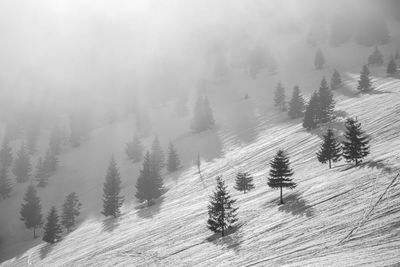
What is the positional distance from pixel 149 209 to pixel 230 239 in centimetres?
2893

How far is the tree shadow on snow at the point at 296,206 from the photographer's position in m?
36.2

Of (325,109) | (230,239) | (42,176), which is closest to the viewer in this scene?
(230,239)

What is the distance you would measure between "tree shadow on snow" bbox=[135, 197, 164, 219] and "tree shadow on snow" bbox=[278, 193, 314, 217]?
25.6 m

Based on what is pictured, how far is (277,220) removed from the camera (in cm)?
3703

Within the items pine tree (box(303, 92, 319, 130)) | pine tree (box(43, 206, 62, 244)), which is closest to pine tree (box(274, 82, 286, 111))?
pine tree (box(303, 92, 319, 130))

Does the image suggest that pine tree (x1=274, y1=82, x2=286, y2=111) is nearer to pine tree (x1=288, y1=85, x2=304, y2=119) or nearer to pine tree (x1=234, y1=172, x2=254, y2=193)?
pine tree (x1=288, y1=85, x2=304, y2=119)

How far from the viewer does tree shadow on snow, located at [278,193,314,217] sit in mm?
36209

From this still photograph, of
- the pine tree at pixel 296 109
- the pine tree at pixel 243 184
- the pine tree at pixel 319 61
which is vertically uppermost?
the pine tree at pixel 319 61

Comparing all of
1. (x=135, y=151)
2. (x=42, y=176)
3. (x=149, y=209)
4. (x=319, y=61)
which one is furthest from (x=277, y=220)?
(x=319, y=61)

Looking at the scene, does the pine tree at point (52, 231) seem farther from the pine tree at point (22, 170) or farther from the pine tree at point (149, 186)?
the pine tree at point (22, 170)

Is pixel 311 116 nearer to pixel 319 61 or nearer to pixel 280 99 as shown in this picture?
pixel 280 99

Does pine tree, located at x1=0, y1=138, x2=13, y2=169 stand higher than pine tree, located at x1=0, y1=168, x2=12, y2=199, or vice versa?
pine tree, located at x1=0, y1=138, x2=13, y2=169

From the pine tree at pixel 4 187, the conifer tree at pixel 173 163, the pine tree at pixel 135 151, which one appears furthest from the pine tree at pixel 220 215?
the pine tree at pixel 4 187

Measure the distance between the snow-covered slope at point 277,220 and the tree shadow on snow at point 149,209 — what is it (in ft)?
1.03
